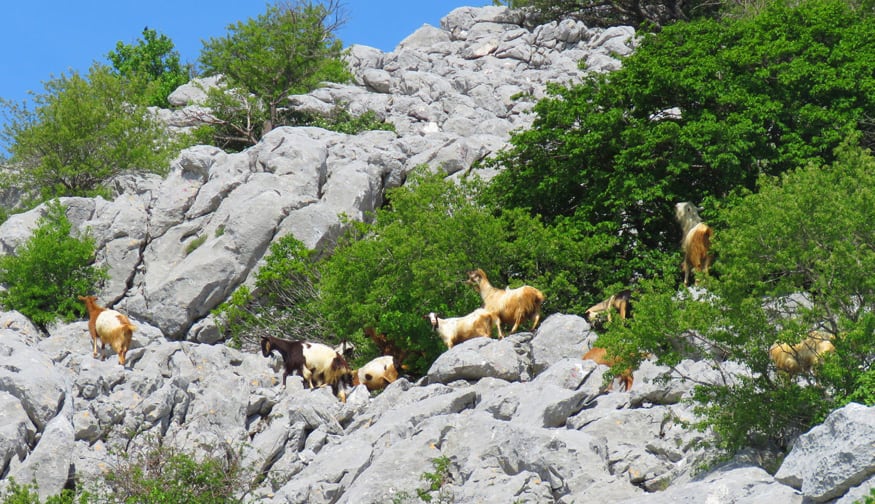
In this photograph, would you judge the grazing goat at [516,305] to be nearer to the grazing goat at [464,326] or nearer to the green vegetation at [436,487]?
the grazing goat at [464,326]

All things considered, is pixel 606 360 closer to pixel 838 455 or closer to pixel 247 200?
pixel 838 455

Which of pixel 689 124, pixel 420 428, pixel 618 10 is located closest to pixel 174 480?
pixel 420 428

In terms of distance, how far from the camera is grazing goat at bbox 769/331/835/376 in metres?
16.5

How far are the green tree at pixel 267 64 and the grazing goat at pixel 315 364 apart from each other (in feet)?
75.5

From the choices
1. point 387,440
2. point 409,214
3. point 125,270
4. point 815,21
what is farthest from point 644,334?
point 125,270

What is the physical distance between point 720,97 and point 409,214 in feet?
28.3

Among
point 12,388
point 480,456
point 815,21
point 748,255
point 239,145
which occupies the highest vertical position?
point 239,145

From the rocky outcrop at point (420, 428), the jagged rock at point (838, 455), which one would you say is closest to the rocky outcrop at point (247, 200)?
the rocky outcrop at point (420, 428)

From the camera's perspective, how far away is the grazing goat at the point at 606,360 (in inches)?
778

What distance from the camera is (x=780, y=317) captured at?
53.6 feet

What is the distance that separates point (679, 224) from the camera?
27578 millimetres

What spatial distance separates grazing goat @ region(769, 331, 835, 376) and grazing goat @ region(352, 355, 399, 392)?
31.9 feet

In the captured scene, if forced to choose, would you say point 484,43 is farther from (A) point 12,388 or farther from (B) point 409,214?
(A) point 12,388

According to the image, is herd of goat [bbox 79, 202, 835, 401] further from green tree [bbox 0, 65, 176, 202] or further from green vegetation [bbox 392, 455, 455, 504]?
green tree [bbox 0, 65, 176, 202]
